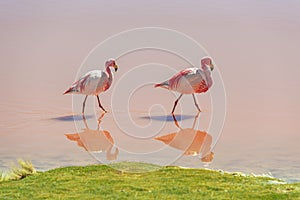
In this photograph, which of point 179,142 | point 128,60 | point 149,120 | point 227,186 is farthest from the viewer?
point 128,60

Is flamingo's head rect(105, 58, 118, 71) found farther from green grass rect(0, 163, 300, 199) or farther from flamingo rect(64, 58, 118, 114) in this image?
green grass rect(0, 163, 300, 199)

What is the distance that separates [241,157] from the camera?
616cm

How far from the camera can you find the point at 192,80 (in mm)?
7172

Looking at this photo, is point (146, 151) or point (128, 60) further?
point (128, 60)

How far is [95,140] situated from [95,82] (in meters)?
0.99

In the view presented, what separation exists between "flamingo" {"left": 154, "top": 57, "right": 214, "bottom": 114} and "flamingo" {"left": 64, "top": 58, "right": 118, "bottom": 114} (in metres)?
0.68

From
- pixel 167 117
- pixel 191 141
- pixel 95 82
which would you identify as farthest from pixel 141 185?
pixel 95 82

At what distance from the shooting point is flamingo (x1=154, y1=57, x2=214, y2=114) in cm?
717

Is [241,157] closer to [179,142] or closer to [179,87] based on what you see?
[179,142]

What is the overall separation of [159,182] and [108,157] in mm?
Answer: 1112

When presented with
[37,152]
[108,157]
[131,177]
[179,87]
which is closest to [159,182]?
[131,177]

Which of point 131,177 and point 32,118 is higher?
point 32,118

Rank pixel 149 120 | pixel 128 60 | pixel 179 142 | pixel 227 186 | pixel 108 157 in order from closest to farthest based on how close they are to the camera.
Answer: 1. pixel 227 186
2. pixel 108 157
3. pixel 179 142
4. pixel 149 120
5. pixel 128 60

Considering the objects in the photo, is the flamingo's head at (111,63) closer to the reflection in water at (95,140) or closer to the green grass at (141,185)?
the reflection in water at (95,140)
